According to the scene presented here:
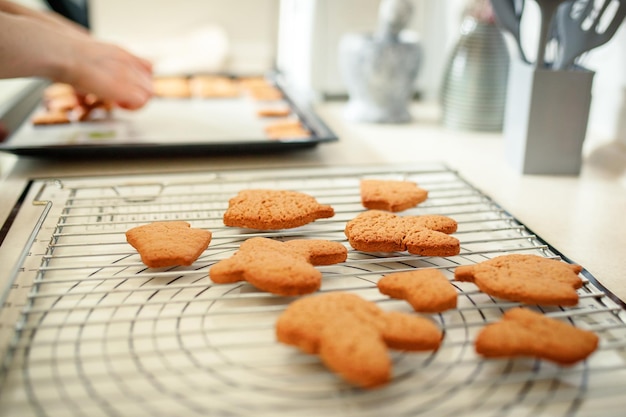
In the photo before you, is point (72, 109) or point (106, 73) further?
point (72, 109)

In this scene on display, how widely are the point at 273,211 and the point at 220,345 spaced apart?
262 millimetres

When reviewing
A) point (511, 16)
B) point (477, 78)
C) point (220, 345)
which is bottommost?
point (220, 345)

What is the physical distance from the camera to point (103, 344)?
510mm

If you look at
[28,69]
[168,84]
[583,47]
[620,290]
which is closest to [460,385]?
[620,290]

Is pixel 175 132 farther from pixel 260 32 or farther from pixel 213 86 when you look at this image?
pixel 260 32

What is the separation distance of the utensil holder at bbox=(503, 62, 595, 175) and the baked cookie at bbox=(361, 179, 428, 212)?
10.2 inches

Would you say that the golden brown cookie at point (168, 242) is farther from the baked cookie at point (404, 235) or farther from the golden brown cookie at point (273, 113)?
the golden brown cookie at point (273, 113)

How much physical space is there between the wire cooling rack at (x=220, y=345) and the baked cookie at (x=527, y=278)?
0.7 inches

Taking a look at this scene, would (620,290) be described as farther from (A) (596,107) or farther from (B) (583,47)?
(A) (596,107)

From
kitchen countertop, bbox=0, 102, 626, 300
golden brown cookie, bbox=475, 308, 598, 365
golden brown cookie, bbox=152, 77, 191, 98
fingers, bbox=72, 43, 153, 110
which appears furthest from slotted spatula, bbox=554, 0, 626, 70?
golden brown cookie, bbox=152, 77, 191, 98

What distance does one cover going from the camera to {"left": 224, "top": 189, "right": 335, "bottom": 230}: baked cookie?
0.73 metres

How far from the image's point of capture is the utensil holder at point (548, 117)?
0.94m

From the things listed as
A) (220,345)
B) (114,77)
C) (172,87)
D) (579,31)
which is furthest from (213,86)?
(220,345)

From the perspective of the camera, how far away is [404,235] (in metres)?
0.68
